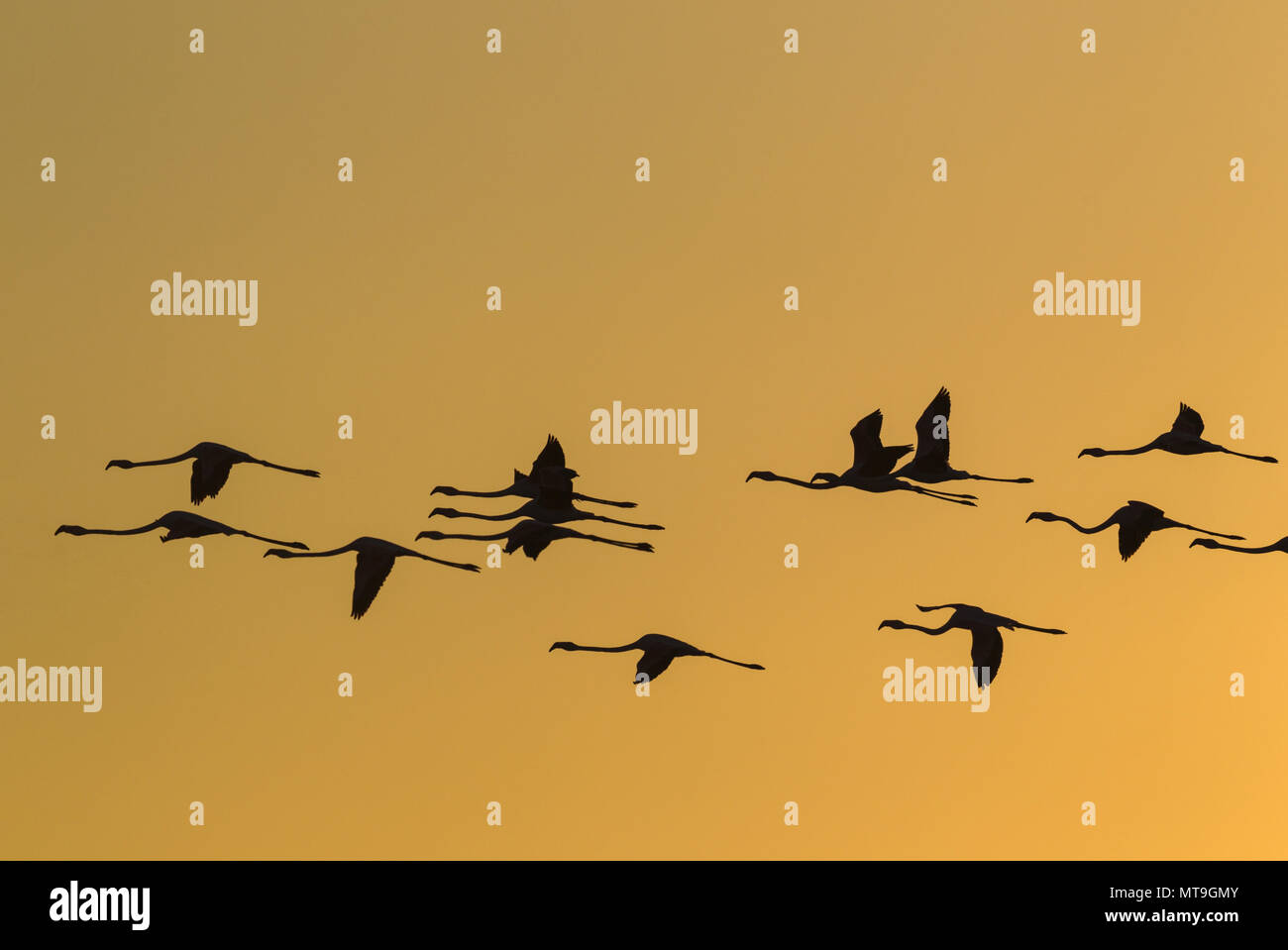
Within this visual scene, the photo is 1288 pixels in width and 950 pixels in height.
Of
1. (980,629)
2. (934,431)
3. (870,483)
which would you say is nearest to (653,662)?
(870,483)

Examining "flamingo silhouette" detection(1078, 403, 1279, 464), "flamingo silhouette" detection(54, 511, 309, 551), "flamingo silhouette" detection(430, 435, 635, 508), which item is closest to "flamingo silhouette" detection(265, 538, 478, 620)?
"flamingo silhouette" detection(54, 511, 309, 551)

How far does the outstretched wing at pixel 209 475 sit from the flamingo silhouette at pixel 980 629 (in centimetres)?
213

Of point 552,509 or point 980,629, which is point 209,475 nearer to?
point 552,509

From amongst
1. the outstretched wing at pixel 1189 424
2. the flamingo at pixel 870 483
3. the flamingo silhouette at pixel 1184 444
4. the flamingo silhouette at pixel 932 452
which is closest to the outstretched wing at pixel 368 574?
the flamingo at pixel 870 483

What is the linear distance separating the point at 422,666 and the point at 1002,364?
6.85 feet

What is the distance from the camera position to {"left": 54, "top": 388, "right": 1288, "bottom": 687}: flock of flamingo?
4539 mm

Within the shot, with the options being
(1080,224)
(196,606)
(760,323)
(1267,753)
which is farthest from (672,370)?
(1267,753)

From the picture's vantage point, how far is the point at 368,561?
14.9 ft

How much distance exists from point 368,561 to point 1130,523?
94.7 inches

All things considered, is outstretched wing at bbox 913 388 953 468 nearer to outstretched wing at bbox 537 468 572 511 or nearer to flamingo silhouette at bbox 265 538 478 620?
outstretched wing at bbox 537 468 572 511

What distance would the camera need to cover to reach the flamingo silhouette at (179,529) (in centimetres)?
457

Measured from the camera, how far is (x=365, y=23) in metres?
4.69

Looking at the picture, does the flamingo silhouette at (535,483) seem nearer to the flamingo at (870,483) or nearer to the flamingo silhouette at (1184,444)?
the flamingo at (870,483)

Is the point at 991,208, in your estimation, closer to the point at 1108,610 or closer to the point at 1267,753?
the point at 1108,610
